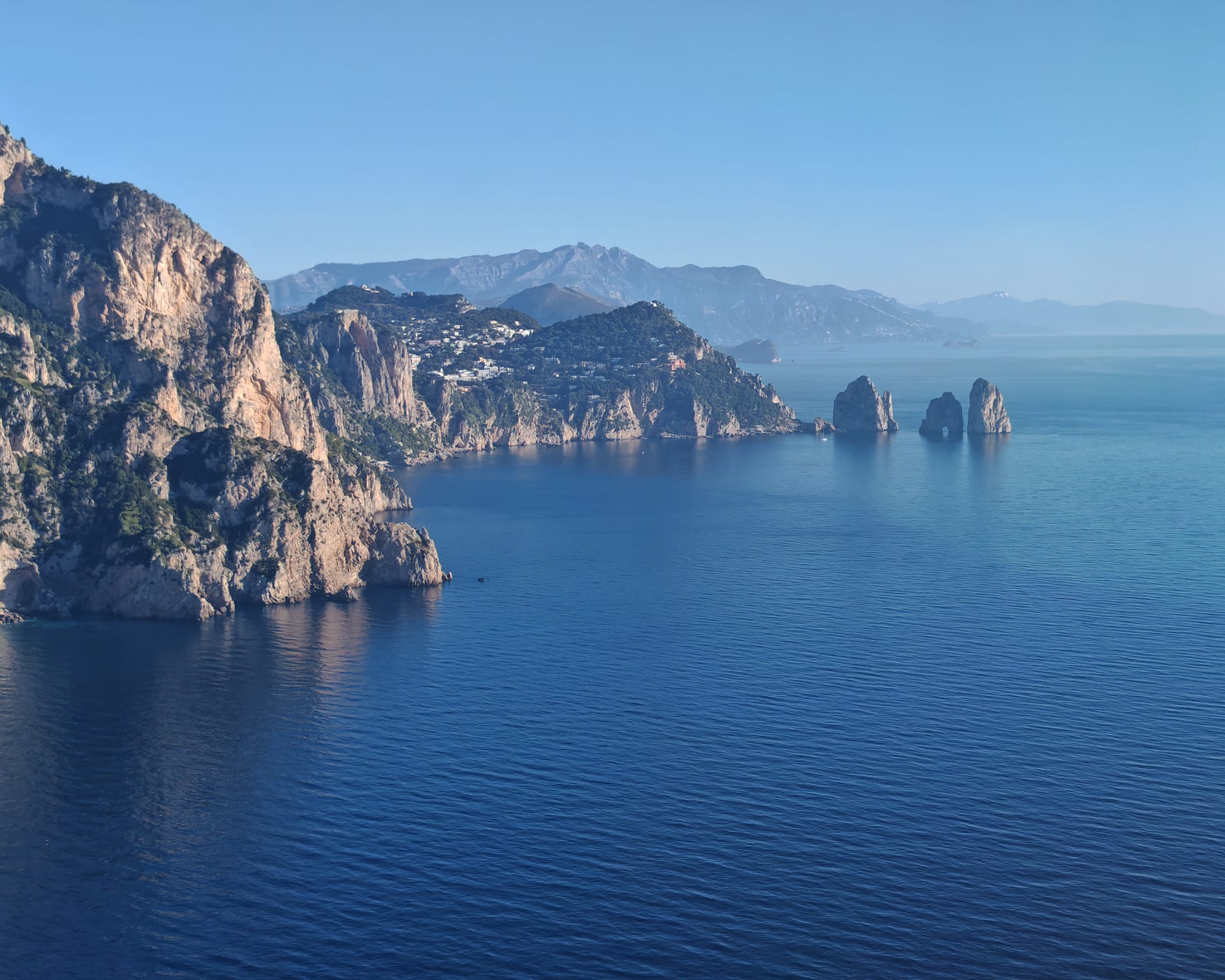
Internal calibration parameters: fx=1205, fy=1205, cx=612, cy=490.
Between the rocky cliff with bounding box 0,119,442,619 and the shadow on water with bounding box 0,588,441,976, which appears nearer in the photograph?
the shadow on water with bounding box 0,588,441,976

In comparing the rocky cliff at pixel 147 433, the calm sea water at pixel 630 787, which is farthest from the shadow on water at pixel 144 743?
the rocky cliff at pixel 147 433

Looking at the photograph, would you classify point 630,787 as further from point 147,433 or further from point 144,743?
point 147,433

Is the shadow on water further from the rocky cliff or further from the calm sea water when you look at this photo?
the rocky cliff

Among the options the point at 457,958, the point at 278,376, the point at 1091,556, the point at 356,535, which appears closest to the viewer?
the point at 457,958

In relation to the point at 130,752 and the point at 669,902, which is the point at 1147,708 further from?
the point at 130,752

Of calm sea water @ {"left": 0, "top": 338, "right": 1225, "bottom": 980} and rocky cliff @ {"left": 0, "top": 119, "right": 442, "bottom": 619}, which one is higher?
rocky cliff @ {"left": 0, "top": 119, "right": 442, "bottom": 619}

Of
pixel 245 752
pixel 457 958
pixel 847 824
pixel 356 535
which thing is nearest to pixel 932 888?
pixel 847 824

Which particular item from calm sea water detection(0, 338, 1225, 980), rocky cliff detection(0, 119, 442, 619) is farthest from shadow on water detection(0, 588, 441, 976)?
rocky cliff detection(0, 119, 442, 619)

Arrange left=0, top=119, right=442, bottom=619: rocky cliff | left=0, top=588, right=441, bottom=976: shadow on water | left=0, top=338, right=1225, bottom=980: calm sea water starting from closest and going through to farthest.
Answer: left=0, top=338, right=1225, bottom=980: calm sea water
left=0, top=588, right=441, bottom=976: shadow on water
left=0, top=119, right=442, bottom=619: rocky cliff
